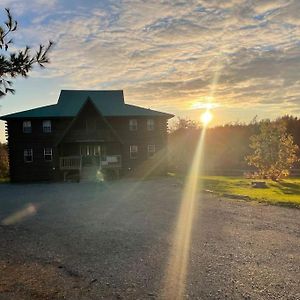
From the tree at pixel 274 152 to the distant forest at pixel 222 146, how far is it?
12480 millimetres

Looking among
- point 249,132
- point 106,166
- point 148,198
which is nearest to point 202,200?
point 148,198

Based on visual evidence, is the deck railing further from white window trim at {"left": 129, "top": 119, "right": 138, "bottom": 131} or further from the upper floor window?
white window trim at {"left": 129, "top": 119, "right": 138, "bottom": 131}

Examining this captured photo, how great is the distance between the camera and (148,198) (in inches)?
791

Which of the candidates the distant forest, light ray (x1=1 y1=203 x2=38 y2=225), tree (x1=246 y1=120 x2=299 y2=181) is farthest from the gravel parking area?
the distant forest

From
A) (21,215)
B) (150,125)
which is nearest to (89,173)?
(150,125)

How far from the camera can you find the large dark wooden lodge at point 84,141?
34344 millimetres

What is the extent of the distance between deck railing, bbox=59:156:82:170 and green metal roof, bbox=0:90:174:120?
196 inches

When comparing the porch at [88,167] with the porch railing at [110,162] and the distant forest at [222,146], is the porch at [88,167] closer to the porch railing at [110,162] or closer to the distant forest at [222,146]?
the porch railing at [110,162]

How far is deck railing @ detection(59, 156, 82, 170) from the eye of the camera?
33.7 metres

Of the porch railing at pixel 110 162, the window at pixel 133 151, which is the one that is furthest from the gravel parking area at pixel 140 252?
the window at pixel 133 151

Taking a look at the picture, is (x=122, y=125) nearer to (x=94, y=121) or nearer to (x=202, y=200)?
(x=94, y=121)

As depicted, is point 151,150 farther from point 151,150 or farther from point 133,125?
point 133,125

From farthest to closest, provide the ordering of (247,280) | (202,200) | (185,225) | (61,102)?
1. (61,102)
2. (202,200)
3. (185,225)
4. (247,280)

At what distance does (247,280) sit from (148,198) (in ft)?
43.2
